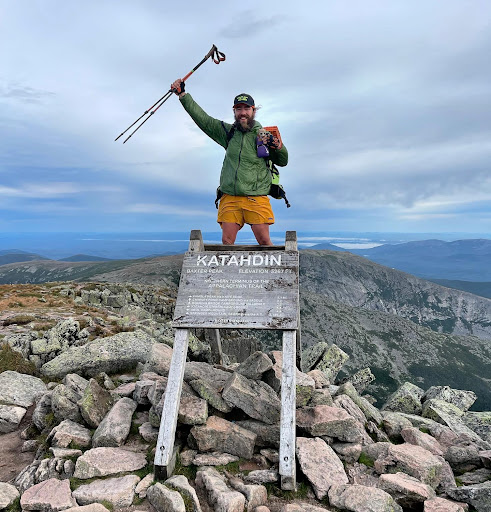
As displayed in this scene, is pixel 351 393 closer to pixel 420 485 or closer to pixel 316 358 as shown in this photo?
pixel 316 358

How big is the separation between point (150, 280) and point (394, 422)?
151811 millimetres

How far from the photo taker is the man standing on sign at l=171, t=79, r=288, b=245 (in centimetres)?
973

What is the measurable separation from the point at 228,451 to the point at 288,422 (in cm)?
152

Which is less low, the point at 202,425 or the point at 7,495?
the point at 202,425

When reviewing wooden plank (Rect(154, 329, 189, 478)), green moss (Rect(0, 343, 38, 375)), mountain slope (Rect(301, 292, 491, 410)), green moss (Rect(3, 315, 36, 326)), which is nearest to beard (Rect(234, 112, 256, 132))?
wooden plank (Rect(154, 329, 189, 478))

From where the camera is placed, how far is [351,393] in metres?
11.4

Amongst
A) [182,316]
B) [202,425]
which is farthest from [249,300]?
[202,425]

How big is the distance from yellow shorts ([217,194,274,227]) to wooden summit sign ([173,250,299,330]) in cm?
183

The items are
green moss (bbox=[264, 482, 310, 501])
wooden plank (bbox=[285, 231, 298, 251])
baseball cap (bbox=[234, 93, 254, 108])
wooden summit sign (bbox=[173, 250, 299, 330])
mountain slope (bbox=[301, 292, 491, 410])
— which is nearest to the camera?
green moss (bbox=[264, 482, 310, 501])

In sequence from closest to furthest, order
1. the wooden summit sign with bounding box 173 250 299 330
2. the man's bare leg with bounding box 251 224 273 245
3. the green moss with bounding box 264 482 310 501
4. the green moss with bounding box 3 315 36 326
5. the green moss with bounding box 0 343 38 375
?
the green moss with bounding box 264 482 310 501 < the wooden summit sign with bounding box 173 250 299 330 < the man's bare leg with bounding box 251 224 273 245 < the green moss with bounding box 0 343 38 375 < the green moss with bounding box 3 315 36 326

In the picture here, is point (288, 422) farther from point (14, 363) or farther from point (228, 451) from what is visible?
point (14, 363)

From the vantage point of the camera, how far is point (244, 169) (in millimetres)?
9773

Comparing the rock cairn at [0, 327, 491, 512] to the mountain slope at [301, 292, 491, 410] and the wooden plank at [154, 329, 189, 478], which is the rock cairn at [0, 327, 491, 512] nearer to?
the wooden plank at [154, 329, 189, 478]

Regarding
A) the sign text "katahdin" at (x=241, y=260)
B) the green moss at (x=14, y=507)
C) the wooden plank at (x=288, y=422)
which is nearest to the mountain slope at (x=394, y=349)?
the sign text "katahdin" at (x=241, y=260)
